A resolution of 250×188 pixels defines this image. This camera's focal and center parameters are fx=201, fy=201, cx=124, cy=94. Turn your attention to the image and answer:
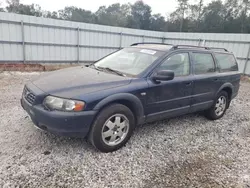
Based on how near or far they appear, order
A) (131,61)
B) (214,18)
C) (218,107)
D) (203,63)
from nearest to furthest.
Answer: (131,61) → (203,63) → (218,107) → (214,18)

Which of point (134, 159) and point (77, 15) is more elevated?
point (77, 15)

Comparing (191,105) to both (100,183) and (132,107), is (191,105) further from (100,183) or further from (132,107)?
(100,183)

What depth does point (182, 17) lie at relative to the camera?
38469mm

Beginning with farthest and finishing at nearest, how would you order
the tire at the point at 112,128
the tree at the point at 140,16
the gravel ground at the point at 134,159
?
the tree at the point at 140,16 < the tire at the point at 112,128 < the gravel ground at the point at 134,159

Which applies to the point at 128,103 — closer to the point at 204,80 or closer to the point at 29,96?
the point at 29,96

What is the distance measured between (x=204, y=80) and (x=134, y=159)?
2204 millimetres

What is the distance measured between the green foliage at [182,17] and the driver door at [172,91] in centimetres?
2747

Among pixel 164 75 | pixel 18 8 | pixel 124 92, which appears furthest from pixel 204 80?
pixel 18 8

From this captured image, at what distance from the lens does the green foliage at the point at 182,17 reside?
29859 millimetres

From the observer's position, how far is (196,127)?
4227 mm

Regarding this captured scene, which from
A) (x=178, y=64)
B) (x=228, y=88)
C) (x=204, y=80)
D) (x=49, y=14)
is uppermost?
(x=49, y=14)

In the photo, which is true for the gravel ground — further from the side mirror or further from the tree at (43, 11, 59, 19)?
the tree at (43, 11, 59, 19)

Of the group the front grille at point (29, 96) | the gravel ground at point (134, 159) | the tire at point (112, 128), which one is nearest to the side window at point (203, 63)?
the gravel ground at point (134, 159)

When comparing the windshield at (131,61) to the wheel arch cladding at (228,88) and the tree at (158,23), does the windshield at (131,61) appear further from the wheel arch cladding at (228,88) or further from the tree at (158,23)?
the tree at (158,23)
